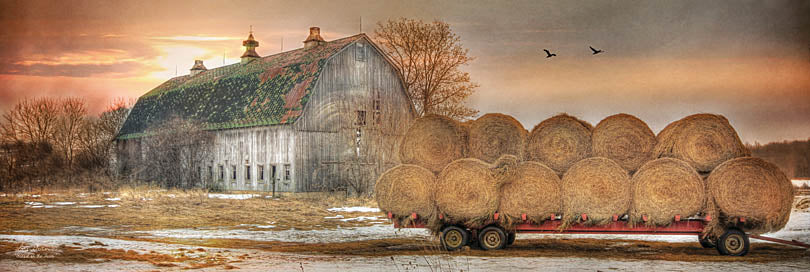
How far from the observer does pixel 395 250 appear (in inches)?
368

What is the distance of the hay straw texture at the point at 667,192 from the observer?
880cm

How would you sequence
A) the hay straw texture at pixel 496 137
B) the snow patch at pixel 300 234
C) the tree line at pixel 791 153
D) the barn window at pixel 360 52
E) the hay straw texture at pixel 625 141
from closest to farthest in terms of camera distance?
the hay straw texture at pixel 625 141
the hay straw texture at pixel 496 137
the snow patch at pixel 300 234
the tree line at pixel 791 153
the barn window at pixel 360 52

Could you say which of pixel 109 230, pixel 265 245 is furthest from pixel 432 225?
pixel 109 230

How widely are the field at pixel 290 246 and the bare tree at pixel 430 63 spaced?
6.56 meters

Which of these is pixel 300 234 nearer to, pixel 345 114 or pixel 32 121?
pixel 345 114

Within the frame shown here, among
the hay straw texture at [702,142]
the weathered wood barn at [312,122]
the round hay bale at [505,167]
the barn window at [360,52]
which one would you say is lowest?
the round hay bale at [505,167]

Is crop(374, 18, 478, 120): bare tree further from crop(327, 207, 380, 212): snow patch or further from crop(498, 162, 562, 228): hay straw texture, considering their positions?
crop(498, 162, 562, 228): hay straw texture

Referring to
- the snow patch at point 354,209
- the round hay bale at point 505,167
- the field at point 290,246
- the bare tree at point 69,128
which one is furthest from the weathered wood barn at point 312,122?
the round hay bale at point 505,167

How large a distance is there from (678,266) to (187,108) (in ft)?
73.1

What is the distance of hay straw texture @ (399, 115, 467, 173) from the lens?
1001 cm

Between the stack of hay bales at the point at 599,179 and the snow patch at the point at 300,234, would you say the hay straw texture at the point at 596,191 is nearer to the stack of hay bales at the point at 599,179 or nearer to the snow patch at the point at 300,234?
the stack of hay bales at the point at 599,179

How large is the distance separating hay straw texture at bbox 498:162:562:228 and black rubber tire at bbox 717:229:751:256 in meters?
2.02

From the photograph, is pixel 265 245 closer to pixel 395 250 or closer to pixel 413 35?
pixel 395 250

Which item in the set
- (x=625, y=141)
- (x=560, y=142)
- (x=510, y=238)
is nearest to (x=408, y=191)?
(x=510, y=238)
